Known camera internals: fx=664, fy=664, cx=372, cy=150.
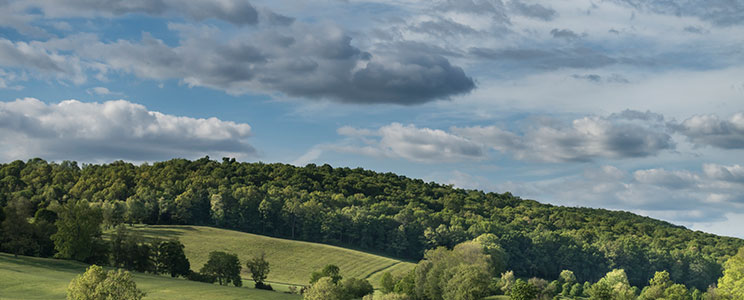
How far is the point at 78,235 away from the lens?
103m

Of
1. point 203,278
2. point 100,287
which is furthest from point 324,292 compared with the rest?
point 100,287

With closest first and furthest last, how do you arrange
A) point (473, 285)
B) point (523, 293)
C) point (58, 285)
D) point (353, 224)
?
point (58, 285)
point (523, 293)
point (473, 285)
point (353, 224)

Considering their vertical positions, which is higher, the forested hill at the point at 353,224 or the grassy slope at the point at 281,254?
the forested hill at the point at 353,224

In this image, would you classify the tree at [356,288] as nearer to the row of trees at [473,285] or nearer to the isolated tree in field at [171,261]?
the row of trees at [473,285]

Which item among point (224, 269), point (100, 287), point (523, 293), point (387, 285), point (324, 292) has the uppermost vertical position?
point (224, 269)

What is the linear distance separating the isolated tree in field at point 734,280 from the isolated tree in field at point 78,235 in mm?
95366

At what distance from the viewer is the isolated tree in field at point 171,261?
104 metres

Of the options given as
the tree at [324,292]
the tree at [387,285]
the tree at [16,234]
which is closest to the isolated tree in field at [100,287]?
the tree at [324,292]

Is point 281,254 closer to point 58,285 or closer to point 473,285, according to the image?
point 473,285

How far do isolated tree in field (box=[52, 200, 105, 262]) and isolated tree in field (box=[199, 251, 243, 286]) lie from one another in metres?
18.7

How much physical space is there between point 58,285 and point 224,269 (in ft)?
92.9

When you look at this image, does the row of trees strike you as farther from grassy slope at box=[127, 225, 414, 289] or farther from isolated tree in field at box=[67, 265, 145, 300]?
isolated tree in field at box=[67, 265, 145, 300]

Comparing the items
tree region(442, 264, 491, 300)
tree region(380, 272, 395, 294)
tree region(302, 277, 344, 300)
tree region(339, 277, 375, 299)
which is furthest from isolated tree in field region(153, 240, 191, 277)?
tree region(442, 264, 491, 300)

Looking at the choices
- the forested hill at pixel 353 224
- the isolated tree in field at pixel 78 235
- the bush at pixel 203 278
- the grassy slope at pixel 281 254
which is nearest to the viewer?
the bush at pixel 203 278
